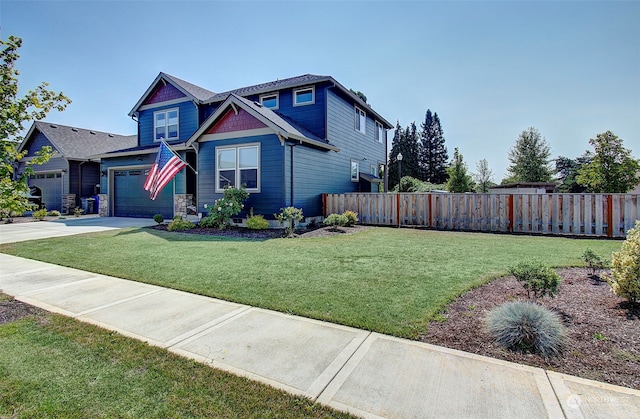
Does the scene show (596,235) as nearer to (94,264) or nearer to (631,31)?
(631,31)

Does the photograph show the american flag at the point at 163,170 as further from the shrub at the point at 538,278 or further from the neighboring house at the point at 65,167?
the shrub at the point at 538,278

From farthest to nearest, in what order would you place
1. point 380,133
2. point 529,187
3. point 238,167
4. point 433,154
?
1. point 433,154
2. point 529,187
3. point 380,133
4. point 238,167

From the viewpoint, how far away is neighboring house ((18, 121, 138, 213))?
65.3ft

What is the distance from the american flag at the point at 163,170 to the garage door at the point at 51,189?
13749 millimetres

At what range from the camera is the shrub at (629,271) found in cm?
342

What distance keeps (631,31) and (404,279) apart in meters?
11.6

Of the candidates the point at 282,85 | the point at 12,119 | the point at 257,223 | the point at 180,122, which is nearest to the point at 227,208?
the point at 257,223

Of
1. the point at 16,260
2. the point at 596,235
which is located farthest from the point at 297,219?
the point at 596,235

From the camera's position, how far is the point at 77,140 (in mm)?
21719

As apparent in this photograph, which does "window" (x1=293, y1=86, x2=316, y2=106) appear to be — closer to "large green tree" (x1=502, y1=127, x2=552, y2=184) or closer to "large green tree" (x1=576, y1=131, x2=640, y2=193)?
"large green tree" (x1=576, y1=131, x2=640, y2=193)

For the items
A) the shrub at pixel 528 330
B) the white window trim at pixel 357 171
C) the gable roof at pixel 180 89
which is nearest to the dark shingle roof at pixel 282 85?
the gable roof at pixel 180 89

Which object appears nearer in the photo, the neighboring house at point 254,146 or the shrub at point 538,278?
the shrub at point 538,278

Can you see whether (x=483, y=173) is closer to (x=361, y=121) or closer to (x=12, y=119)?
(x=361, y=121)

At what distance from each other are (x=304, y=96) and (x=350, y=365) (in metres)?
13.8
